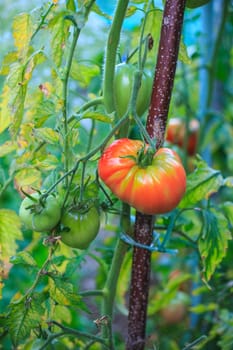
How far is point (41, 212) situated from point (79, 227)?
0.06m

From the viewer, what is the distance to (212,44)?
154 cm

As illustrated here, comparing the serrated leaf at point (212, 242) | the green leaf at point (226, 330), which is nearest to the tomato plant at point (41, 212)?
the serrated leaf at point (212, 242)

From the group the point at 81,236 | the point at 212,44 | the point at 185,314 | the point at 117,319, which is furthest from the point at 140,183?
the point at 117,319

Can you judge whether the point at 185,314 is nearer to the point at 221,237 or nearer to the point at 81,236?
the point at 221,237

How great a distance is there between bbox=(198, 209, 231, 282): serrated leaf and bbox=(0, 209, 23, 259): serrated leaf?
0.93 feet

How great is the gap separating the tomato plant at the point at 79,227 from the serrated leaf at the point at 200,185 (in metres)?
0.22

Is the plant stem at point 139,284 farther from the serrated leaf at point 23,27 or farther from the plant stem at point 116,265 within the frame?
the serrated leaf at point 23,27

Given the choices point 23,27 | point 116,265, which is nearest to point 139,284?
point 116,265

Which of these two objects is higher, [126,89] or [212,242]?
[126,89]

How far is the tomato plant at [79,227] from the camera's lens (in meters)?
0.67

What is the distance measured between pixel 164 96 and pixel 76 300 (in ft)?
0.95

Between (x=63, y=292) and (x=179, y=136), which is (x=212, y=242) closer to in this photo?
(x=63, y=292)

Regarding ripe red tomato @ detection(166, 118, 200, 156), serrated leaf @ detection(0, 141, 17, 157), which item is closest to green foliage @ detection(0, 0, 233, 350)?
serrated leaf @ detection(0, 141, 17, 157)

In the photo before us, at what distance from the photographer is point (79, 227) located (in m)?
0.67
